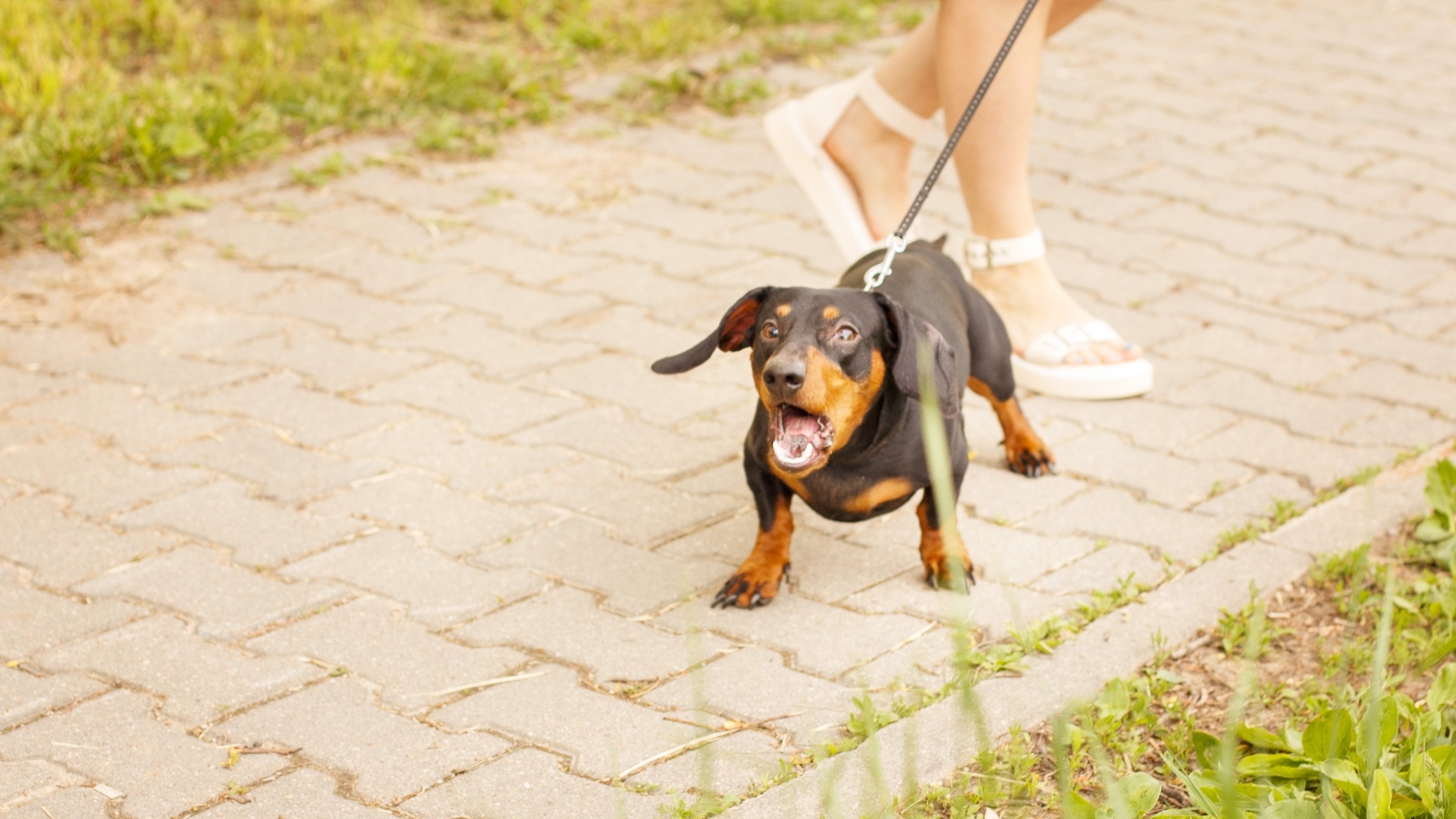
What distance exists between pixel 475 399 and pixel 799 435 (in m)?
1.49

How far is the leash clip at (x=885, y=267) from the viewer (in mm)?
3033

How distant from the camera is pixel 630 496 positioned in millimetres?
3492

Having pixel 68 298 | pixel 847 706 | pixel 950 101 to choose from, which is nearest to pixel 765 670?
pixel 847 706

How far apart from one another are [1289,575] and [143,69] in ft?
15.2

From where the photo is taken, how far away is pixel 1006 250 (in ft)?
12.8

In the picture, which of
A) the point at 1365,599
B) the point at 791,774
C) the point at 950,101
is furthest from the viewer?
the point at 950,101

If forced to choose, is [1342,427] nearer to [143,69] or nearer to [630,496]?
Answer: [630,496]

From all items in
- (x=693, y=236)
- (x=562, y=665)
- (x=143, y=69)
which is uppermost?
(x=143, y=69)

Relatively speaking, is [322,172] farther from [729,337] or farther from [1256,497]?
[1256,497]

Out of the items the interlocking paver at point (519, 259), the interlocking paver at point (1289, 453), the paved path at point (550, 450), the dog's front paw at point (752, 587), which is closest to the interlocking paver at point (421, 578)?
the paved path at point (550, 450)

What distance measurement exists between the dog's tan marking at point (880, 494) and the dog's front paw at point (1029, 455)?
76cm

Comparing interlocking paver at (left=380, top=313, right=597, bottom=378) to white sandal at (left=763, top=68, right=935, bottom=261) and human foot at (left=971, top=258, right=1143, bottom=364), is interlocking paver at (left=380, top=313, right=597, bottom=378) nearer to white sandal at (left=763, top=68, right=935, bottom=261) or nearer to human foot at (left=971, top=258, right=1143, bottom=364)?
white sandal at (left=763, top=68, right=935, bottom=261)

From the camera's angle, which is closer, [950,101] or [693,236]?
[950,101]

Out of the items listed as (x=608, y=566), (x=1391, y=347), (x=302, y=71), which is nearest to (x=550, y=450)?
(x=608, y=566)
